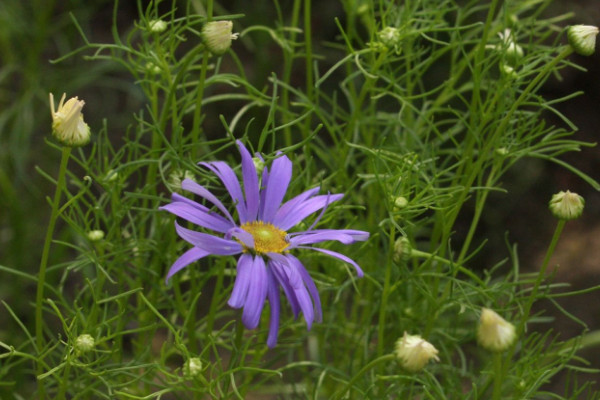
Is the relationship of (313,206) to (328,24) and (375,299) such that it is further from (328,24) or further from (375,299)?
(328,24)

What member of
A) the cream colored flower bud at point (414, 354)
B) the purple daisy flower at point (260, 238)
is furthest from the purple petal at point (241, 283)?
the cream colored flower bud at point (414, 354)

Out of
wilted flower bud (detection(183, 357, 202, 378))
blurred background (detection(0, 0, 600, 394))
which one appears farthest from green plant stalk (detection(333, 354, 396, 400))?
blurred background (detection(0, 0, 600, 394))

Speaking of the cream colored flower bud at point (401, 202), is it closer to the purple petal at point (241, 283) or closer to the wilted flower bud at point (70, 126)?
the purple petal at point (241, 283)

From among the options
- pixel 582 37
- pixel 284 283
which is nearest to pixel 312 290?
pixel 284 283

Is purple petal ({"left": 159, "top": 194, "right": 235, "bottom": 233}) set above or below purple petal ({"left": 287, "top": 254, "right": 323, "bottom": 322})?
above

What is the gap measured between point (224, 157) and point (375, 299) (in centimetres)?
38

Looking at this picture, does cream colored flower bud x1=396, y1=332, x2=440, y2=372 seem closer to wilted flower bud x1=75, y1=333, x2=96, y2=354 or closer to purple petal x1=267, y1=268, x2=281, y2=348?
purple petal x1=267, y1=268, x2=281, y2=348

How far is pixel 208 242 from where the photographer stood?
0.58m

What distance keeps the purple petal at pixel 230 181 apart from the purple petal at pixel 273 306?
2.5 inches

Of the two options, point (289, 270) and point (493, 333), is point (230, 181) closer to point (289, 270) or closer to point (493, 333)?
point (289, 270)

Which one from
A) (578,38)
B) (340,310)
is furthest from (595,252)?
(578,38)

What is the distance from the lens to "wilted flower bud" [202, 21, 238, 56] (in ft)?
2.00

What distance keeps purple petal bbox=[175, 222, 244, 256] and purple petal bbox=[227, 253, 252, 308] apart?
12mm

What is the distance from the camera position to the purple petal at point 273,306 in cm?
58
